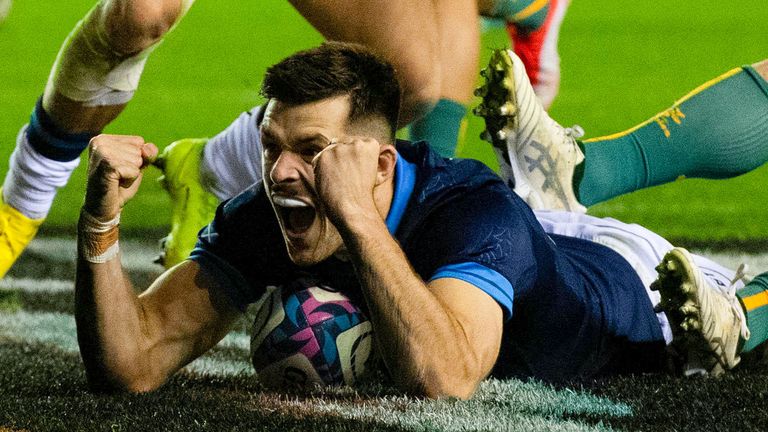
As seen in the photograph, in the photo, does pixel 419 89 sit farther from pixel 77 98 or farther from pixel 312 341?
pixel 312 341

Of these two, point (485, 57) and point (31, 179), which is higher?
point (31, 179)

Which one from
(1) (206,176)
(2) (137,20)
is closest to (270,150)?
(2) (137,20)

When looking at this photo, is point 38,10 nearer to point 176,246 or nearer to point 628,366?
point 176,246

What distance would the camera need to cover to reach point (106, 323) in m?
2.56

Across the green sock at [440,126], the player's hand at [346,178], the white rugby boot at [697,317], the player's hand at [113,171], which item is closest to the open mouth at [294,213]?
the player's hand at [346,178]

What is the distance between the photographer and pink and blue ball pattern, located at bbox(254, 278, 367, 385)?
259 cm

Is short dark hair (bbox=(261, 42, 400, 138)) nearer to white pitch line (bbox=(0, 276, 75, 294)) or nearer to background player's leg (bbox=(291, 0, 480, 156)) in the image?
background player's leg (bbox=(291, 0, 480, 156))

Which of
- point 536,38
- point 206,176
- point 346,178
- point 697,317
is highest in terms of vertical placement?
point 346,178

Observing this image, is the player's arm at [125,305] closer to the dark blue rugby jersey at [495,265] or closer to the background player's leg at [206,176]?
the dark blue rugby jersey at [495,265]

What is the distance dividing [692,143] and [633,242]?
0.65 m

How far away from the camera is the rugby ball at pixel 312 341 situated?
8.52 feet

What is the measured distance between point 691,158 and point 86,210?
1.84m

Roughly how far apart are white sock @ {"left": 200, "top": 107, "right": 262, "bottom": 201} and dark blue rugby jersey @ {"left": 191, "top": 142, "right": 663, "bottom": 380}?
996 millimetres

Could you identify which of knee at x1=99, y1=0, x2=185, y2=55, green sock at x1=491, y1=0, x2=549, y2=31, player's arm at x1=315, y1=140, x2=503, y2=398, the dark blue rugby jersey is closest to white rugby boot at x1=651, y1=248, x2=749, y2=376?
the dark blue rugby jersey
